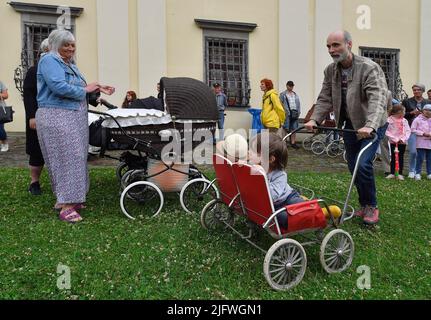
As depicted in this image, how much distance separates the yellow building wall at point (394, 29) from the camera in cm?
1367

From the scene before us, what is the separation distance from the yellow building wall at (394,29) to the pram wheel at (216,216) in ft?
36.5

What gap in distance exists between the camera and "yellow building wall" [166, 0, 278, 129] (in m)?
12.1

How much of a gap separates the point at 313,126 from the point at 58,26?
909 centimetres

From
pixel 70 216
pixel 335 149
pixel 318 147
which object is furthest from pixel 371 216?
pixel 318 147

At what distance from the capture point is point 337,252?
3336 millimetres

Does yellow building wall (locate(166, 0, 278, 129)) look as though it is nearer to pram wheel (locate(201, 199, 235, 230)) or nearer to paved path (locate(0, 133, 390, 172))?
paved path (locate(0, 133, 390, 172))

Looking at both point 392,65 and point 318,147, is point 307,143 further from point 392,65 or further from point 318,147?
point 392,65

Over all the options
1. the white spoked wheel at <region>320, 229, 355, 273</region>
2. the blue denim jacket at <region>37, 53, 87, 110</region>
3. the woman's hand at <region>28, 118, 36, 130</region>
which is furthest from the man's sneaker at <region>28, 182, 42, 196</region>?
the white spoked wheel at <region>320, 229, 355, 273</region>

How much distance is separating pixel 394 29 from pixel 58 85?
41.7ft

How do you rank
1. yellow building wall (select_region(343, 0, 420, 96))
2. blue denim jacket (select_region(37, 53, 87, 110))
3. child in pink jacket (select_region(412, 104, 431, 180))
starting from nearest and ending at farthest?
blue denim jacket (select_region(37, 53, 87, 110)) < child in pink jacket (select_region(412, 104, 431, 180)) < yellow building wall (select_region(343, 0, 420, 96))

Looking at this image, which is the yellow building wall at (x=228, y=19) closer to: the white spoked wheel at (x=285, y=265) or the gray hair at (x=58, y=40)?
the gray hair at (x=58, y=40)

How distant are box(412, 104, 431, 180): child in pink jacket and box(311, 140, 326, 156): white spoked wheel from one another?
312cm

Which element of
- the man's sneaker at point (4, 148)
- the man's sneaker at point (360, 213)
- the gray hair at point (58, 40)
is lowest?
the man's sneaker at point (360, 213)

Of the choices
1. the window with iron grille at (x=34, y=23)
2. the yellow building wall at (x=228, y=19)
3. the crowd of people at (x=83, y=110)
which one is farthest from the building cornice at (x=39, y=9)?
the crowd of people at (x=83, y=110)
